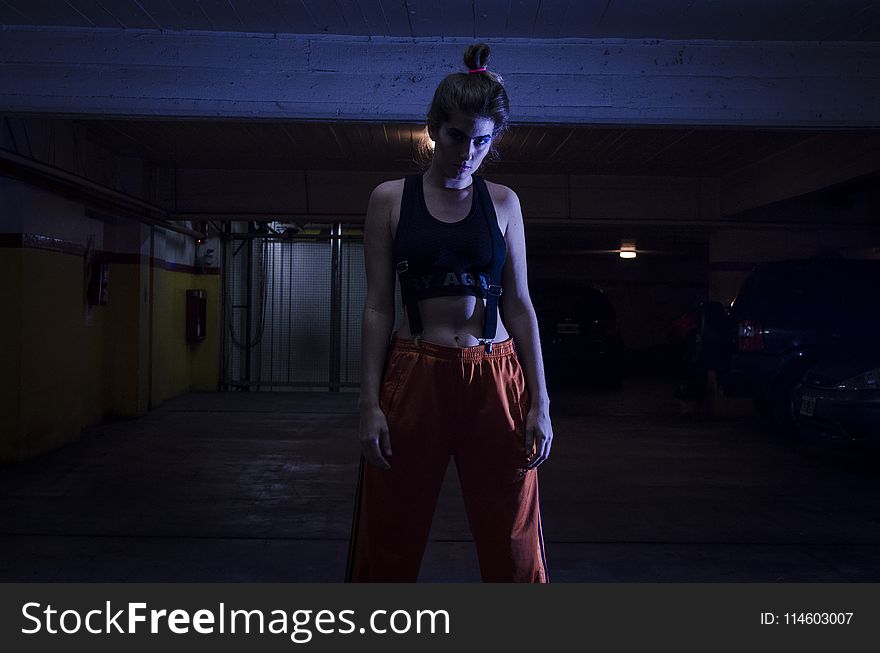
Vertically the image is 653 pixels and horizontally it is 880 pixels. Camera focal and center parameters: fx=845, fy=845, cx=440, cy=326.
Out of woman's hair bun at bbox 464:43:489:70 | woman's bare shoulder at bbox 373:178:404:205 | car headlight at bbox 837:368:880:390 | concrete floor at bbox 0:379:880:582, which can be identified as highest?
woman's hair bun at bbox 464:43:489:70

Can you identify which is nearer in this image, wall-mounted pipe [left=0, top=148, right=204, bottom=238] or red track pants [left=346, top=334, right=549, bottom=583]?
red track pants [left=346, top=334, right=549, bottom=583]

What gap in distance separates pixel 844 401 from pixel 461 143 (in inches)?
204

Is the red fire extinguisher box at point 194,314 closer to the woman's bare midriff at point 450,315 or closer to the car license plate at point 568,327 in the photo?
the car license plate at point 568,327

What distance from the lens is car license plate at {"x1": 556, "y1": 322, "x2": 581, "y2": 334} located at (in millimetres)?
12458

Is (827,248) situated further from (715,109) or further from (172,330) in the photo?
(172,330)

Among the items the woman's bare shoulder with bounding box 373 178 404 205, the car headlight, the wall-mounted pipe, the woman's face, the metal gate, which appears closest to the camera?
the woman's face

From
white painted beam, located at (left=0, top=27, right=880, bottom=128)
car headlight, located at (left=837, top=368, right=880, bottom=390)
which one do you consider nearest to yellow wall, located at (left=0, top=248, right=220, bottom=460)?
white painted beam, located at (left=0, top=27, right=880, bottom=128)

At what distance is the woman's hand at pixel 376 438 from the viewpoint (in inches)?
80.4

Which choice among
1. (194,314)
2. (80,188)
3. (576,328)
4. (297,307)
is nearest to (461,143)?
(80,188)

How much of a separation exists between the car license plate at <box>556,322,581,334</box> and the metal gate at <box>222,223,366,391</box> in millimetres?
2972

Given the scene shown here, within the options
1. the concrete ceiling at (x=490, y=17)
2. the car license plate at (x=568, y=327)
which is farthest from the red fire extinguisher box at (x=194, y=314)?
the concrete ceiling at (x=490, y=17)

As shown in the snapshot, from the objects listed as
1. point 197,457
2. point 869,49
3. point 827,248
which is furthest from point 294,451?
point 827,248

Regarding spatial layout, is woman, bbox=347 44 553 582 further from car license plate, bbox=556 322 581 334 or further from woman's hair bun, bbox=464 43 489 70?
car license plate, bbox=556 322 581 334

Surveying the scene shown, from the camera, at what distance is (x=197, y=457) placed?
703 centimetres
